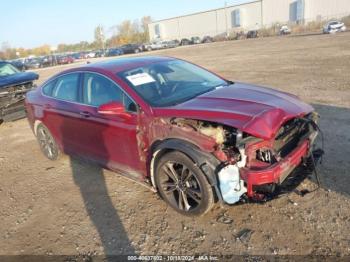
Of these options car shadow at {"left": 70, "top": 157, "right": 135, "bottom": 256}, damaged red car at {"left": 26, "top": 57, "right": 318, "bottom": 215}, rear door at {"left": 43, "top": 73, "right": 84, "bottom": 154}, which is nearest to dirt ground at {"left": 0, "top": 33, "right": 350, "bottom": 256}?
car shadow at {"left": 70, "top": 157, "right": 135, "bottom": 256}

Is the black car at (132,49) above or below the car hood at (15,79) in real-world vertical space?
below

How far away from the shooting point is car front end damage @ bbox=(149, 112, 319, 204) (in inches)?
128

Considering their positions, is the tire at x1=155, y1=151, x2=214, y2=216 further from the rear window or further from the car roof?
the rear window

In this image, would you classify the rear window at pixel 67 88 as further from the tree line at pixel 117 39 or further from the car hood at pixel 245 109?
the tree line at pixel 117 39

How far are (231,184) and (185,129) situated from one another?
72 cm

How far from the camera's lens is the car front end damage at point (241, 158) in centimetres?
324

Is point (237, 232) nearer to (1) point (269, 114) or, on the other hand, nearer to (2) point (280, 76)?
(1) point (269, 114)

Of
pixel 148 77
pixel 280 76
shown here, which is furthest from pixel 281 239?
pixel 280 76

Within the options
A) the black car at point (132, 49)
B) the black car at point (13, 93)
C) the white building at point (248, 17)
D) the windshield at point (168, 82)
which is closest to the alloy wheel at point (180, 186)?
the windshield at point (168, 82)

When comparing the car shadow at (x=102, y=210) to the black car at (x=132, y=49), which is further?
the black car at (x=132, y=49)

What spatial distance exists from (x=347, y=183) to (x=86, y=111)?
3404 mm

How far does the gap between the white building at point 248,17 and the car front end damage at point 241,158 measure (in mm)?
76960

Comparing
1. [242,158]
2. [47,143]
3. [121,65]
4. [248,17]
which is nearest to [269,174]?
[242,158]

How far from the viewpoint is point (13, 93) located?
9.08 metres
